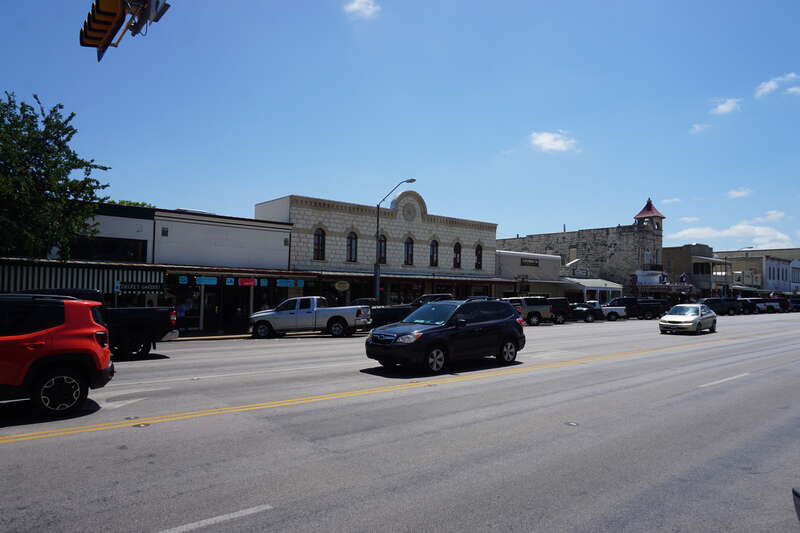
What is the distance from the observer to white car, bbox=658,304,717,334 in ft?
85.4

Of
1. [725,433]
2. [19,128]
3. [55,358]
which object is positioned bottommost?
[725,433]

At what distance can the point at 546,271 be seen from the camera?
153ft

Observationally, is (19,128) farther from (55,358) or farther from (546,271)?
(546,271)

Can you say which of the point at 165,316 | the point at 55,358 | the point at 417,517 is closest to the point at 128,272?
the point at 165,316

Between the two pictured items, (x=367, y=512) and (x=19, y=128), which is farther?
(x=19, y=128)

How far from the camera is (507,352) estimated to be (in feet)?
46.6

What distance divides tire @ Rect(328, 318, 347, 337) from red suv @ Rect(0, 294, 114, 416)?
15.9m

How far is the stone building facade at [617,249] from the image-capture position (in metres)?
59.0

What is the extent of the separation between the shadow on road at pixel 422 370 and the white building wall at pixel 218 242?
56.8 ft

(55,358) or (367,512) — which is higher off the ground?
(55,358)

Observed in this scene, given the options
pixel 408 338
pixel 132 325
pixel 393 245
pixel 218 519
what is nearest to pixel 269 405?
pixel 408 338

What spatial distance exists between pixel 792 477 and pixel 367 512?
4.42 metres

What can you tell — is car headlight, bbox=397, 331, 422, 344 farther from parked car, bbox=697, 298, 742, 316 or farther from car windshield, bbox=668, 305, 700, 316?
parked car, bbox=697, 298, 742, 316

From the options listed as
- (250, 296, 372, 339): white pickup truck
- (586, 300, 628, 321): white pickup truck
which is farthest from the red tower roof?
(250, 296, 372, 339): white pickup truck
